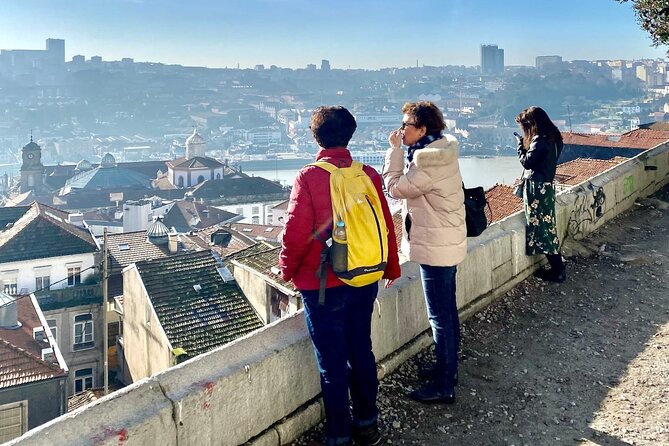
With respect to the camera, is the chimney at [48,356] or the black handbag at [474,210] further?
the chimney at [48,356]

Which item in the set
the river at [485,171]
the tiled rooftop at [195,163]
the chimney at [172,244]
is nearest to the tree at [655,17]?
the chimney at [172,244]

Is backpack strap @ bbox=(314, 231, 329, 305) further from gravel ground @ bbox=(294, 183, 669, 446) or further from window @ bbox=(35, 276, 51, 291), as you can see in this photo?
window @ bbox=(35, 276, 51, 291)

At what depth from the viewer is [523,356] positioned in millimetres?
3260

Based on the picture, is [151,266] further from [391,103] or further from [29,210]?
[391,103]

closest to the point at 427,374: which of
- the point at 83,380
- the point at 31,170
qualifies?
the point at 83,380

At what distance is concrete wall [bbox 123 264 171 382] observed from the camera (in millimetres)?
15075

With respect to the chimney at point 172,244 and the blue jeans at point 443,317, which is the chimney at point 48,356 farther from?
the blue jeans at point 443,317

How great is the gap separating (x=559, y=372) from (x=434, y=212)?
1.10 m

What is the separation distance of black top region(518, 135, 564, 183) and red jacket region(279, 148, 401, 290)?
2.22m

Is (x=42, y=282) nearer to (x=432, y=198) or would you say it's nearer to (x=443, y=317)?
(x=443, y=317)

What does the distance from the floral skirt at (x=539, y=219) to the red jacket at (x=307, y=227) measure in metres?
2.50

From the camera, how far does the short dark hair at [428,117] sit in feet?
8.68

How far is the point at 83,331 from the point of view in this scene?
2584cm

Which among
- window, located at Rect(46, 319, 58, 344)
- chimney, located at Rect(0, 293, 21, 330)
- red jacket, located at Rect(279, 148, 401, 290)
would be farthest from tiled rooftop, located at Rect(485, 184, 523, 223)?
window, located at Rect(46, 319, 58, 344)
